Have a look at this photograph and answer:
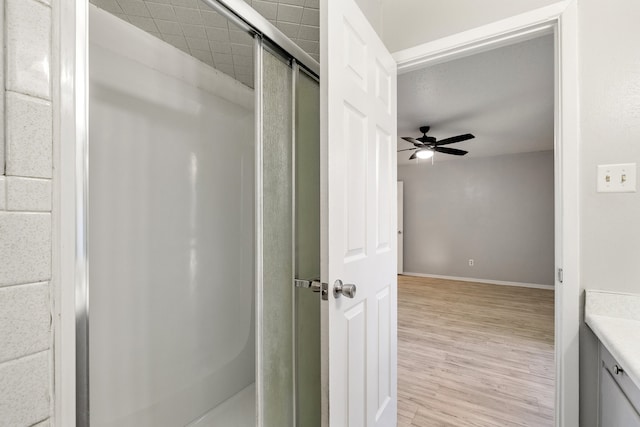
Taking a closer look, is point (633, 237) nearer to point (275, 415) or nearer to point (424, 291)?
point (275, 415)

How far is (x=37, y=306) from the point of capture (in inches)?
21.0

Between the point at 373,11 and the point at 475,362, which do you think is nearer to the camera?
the point at 373,11

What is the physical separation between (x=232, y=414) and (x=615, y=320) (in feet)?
6.37

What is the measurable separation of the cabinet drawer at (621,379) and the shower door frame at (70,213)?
138cm

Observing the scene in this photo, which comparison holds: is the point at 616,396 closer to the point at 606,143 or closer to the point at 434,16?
the point at 606,143

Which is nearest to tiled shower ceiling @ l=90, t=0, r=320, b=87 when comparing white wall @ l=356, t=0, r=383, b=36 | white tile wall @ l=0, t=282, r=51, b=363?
white wall @ l=356, t=0, r=383, b=36

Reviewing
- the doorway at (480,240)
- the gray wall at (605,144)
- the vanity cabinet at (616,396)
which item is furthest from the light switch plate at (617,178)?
the vanity cabinet at (616,396)

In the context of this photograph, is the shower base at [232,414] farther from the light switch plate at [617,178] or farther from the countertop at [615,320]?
the light switch plate at [617,178]

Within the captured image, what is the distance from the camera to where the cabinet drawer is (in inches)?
32.0

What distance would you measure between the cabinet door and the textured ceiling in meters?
2.08

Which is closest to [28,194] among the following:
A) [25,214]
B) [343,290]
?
[25,214]

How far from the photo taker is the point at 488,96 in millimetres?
2844

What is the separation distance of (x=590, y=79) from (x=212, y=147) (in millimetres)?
1970

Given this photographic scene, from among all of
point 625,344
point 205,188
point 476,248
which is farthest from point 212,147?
point 476,248
